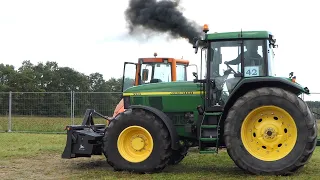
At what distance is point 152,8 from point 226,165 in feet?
22.5

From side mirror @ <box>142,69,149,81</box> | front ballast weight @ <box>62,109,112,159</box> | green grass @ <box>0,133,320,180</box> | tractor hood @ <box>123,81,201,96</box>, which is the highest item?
side mirror @ <box>142,69,149,81</box>

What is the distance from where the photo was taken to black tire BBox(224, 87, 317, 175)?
6.98 metres

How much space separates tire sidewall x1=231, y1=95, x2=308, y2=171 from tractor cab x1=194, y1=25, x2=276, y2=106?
1.84 feet

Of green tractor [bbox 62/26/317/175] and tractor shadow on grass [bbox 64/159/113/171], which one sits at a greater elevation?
green tractor [bbox 62/26/317/175]

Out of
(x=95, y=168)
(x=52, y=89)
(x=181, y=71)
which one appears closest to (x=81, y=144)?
(x=95, y=168)

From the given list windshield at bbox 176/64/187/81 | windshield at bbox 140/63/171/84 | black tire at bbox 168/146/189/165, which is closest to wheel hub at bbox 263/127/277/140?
black tire at bbox 168/146/189/165

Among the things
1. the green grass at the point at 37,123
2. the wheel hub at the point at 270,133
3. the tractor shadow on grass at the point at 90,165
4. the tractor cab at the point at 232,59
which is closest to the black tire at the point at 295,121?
the wheel hub at the point at 270,133

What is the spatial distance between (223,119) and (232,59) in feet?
3.50

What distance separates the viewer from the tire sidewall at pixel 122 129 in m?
7.55

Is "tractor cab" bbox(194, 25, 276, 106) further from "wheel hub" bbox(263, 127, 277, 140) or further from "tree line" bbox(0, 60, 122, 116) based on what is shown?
"tree line" bbox(0, 60, 122, 116)

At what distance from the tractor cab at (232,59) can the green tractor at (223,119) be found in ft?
A: 0.05

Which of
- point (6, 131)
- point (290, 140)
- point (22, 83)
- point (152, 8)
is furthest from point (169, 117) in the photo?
point (22, 83)

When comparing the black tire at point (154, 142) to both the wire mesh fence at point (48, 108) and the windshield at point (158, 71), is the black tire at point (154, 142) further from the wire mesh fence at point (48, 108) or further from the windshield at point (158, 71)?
the wire mesh fence at point (48, 108)

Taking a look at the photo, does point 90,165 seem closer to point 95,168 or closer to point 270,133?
point 95,168
